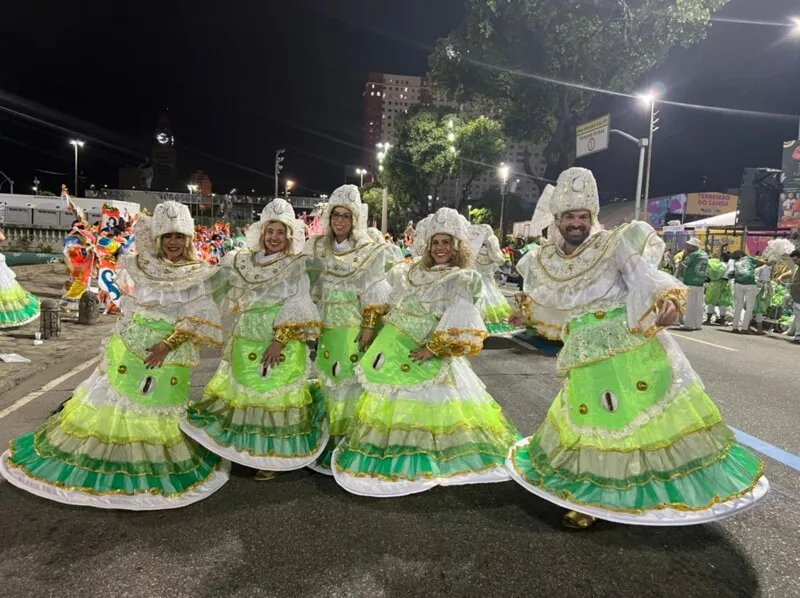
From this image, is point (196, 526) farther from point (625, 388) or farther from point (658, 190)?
point (658, 190)

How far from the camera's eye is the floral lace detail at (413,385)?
142 inches

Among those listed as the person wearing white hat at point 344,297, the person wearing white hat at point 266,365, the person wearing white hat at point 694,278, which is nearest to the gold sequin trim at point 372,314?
the person wearing white hat at point 344,297

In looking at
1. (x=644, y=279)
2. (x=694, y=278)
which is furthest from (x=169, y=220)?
(x=694, y=278)

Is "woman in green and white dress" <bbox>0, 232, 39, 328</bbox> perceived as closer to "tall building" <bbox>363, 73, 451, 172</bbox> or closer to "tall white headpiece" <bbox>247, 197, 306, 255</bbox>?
"tall white headpiece" <bbox>247, 197, 306, 255</bbox>

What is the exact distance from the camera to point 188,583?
2.55m

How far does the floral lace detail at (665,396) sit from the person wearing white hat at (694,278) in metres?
9.73

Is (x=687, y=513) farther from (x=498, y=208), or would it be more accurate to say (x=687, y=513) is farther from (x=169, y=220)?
(x=498, y=208)

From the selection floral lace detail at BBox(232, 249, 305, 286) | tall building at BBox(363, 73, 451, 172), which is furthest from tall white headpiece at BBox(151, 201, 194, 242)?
tall building at BBox(363, 73, 451, 172)

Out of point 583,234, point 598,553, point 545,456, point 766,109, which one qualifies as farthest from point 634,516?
point 766,109

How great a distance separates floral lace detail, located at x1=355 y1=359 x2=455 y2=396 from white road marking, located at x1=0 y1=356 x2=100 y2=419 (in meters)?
3.61

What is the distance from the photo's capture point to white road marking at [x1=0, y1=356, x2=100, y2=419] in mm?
5152

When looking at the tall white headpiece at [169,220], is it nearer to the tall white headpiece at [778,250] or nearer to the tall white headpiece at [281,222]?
the tall white headpiece at [281,222]

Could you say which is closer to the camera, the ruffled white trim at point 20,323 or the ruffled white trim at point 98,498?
the ruffled white trim at point 98,498

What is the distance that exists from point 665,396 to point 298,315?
2.31 m
